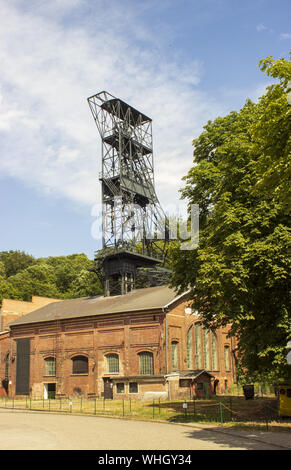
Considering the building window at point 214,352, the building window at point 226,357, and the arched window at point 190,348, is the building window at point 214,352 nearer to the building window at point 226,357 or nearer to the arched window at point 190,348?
the building window at point 226,357

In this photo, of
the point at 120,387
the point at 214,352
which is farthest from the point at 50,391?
the point at 214,352

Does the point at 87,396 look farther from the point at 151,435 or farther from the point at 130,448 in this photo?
the point at 130,448

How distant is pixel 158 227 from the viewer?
52.7m

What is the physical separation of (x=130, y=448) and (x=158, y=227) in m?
39.5

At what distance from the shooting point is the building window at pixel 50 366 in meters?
43.9

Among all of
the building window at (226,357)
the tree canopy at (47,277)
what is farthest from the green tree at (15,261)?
the building window at (226,357)

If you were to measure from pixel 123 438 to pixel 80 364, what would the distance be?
26.6 metres

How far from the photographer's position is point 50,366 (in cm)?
4428

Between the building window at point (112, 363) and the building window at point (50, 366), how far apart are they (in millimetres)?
6810

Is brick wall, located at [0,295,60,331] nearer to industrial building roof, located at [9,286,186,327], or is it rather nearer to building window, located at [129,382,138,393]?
industrial building roof, located at [9,286,186,327]

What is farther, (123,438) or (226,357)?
(226,357)

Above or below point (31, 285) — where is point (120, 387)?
below

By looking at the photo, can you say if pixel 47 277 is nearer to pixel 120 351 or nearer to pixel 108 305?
pixel 108 305

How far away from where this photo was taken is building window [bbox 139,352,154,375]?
37.6m
